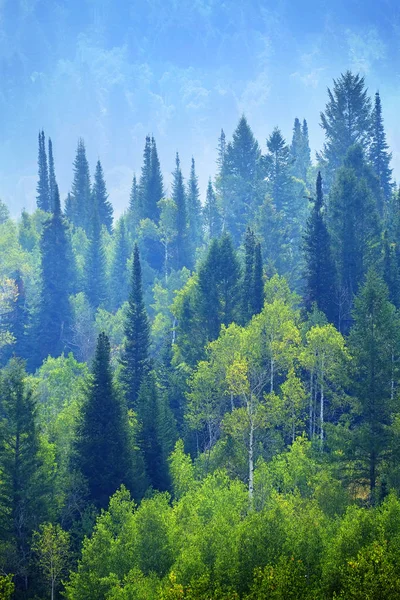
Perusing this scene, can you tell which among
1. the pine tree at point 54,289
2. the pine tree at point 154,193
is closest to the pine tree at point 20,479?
the pine tree at point 54,289

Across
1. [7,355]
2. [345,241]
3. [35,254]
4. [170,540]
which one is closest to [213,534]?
[170,540]

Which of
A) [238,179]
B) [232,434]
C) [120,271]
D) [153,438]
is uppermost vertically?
[238,179]

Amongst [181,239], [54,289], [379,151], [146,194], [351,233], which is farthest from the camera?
[146,194]

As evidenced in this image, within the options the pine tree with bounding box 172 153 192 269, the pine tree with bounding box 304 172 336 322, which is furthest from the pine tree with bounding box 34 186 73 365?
the pine tree with bounding box 304 172 336 322

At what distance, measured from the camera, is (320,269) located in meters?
74.4

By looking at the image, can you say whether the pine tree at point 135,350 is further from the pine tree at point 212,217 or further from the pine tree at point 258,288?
the pine tree at point 212,217

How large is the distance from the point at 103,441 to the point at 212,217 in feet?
227

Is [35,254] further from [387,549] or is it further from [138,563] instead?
[387,549]

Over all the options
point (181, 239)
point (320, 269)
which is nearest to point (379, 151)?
point (181, 239)

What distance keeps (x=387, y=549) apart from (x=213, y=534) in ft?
28.4

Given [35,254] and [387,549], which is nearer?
[387,549]

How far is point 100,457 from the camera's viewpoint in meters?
56.4

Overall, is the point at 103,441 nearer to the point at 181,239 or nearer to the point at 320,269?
the point at 320,269

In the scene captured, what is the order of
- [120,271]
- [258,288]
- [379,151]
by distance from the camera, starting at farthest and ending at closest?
[120,271]
[379,151]
[258,288]
